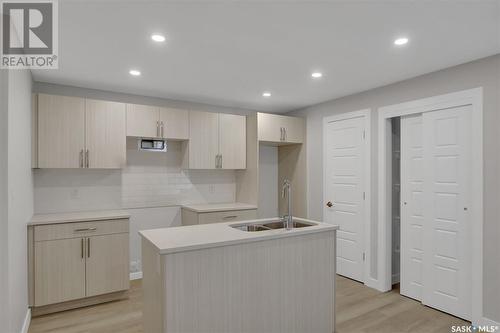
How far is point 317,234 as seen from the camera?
2.63 metres

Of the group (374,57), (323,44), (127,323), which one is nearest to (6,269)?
(127,323)

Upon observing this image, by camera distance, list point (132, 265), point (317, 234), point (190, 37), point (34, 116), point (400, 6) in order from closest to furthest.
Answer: point (400, 6)
point (190, 37)
point (317, 234)
point (34, 116)
point (132, 265)

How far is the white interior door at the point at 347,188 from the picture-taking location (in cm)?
402

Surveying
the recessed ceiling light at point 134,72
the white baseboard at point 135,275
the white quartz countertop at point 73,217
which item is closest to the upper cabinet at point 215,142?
the recessed ceiling light at point 134,72

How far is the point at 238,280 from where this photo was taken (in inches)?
88.2

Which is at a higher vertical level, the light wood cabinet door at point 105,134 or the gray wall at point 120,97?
the gray wall at point 120,97

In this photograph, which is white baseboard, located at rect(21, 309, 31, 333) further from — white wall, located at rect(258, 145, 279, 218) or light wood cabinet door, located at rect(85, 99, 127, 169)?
white wall, located at rect(258, 145, 279, 218)

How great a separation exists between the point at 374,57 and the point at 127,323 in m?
3.48

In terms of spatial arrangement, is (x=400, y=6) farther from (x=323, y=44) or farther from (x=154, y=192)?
(x=154, y=192)

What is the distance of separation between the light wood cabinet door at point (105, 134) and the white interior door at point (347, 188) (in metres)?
2.85

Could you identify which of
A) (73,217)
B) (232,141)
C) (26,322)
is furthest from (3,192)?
(232,141)

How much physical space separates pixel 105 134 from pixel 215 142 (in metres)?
1.49

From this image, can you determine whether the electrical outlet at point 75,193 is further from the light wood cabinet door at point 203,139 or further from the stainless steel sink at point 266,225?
the stainless steel sink at point 266,225

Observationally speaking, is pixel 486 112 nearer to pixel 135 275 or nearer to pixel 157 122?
pixel 157 122
